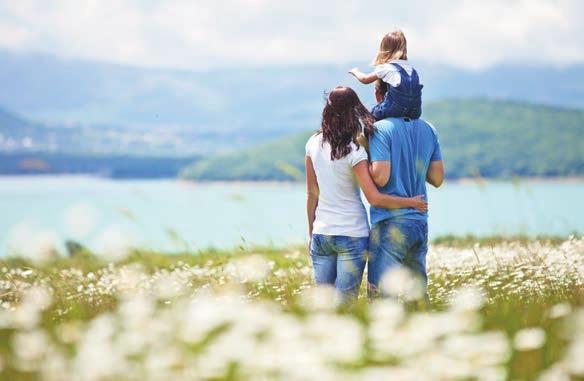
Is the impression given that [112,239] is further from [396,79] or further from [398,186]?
[396,79]

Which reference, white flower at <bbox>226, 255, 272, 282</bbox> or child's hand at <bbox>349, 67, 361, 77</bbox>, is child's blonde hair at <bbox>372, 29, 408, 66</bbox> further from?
white flower at <bbox>226, 255, 272, 282</bbox>

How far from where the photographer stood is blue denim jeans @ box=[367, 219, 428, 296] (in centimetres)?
576

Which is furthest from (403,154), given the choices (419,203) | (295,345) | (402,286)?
(295,345)

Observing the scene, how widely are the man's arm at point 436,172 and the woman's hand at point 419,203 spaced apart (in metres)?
0.30

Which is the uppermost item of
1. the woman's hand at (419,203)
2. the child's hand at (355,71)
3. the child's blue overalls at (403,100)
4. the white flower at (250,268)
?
the child's hand at (355,71)

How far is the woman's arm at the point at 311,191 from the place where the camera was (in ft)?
19.3

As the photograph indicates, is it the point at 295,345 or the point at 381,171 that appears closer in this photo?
the point at 295,345

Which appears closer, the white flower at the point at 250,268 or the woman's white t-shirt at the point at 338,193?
the white flower at the point at 250,268

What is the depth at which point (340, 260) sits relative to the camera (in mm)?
5801

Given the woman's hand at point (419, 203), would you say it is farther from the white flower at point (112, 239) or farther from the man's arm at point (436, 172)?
the white flower at point (112, 239)

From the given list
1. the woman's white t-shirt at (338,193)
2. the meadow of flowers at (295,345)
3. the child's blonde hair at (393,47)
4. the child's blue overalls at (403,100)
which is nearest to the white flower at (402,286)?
the meadow of flowers at (295,345)

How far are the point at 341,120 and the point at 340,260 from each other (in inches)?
39.5

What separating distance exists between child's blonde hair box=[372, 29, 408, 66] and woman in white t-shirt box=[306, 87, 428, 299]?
0.46 meters

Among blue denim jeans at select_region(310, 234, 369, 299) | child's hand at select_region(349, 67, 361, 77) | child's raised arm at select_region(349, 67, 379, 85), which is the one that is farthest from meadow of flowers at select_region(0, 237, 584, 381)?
child's hand at select_region(349, 67, 361, 77)
